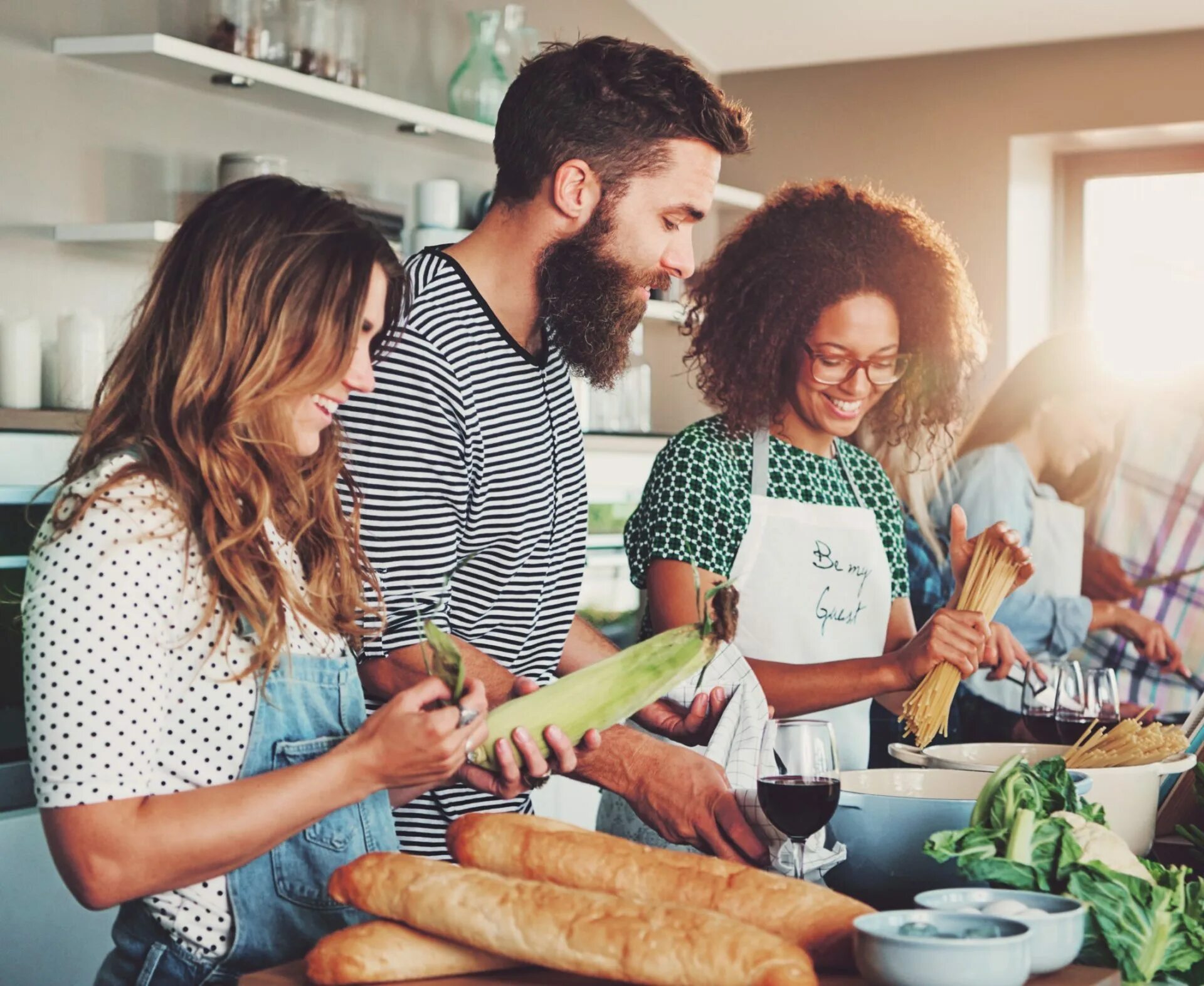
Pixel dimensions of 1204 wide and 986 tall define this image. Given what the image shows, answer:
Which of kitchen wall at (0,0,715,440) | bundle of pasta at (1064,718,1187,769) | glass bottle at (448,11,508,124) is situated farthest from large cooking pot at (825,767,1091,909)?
glass bottle at (448,11,508,124)

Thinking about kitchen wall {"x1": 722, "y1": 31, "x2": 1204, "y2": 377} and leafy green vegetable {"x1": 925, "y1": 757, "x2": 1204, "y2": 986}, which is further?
kitchen wall {"x1": 722, "y1": 31, "x2": 1204, "y2": 377}

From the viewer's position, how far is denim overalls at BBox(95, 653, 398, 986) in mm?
1215

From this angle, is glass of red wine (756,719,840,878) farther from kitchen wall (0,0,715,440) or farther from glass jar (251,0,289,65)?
glass jar (251,0,289,65)

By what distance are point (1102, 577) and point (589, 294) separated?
273 cm

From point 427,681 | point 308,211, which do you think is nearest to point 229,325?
point 308,211

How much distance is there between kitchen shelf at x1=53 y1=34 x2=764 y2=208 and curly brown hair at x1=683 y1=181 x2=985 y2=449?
145cm

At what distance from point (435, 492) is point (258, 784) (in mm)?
516

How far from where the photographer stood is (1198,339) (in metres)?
4.66

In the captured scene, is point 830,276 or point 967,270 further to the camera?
point 967,270

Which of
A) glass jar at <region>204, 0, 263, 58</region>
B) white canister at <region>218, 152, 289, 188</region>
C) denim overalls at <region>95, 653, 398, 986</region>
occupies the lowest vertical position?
denim overalls at <region>95, 653, 398, 986</region>

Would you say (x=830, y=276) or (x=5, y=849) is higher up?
→ (x=830, y=276)

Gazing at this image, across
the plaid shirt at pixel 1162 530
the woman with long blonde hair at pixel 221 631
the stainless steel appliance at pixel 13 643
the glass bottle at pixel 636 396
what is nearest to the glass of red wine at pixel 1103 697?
the woman with long blonde hair at pixel 221 631

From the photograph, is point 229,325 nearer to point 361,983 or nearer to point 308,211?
point 308,211

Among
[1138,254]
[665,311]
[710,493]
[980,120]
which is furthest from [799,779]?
[1138,254]
